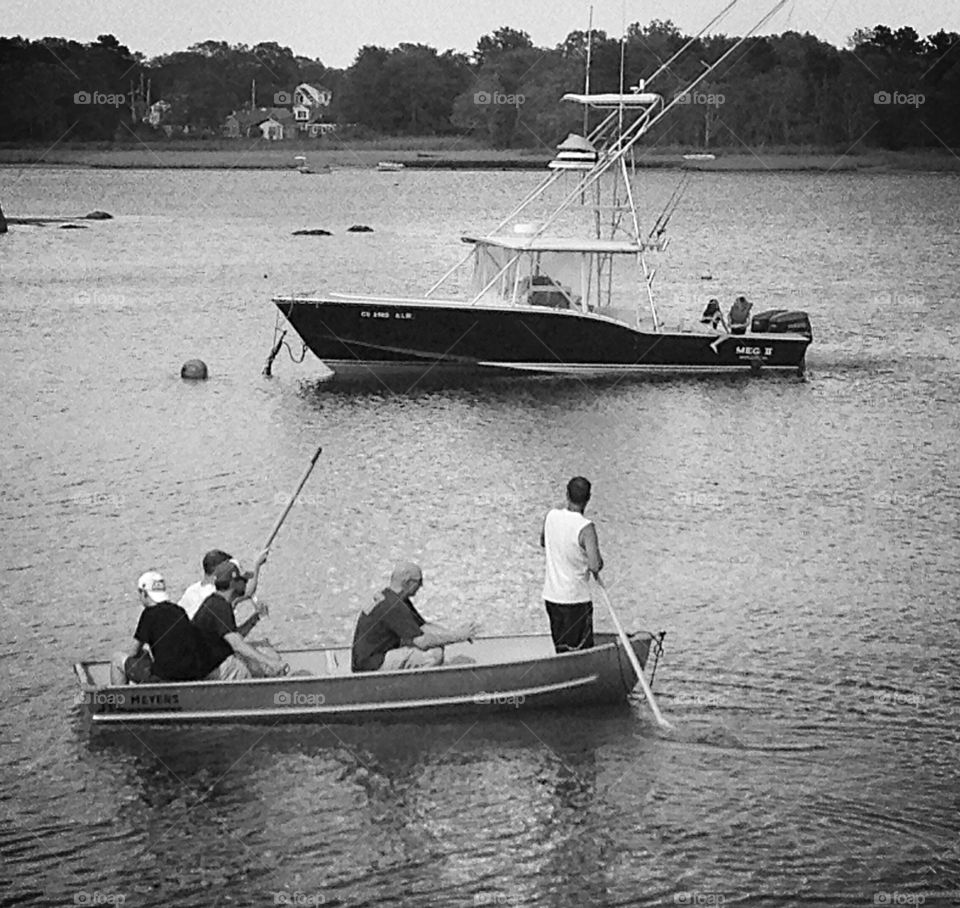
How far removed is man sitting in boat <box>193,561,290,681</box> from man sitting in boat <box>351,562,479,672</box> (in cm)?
82

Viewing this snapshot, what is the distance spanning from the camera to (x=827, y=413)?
122 ft

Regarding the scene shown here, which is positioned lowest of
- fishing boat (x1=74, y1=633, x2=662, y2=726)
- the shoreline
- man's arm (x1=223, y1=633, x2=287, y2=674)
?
fishing boat (x1=74, y1=633, x2=662, y2=726)

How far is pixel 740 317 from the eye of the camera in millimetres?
39562

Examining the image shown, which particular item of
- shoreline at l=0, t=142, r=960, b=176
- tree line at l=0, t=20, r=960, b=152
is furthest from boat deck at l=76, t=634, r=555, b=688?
shoreline at l=0, t=142, r=960, b=176

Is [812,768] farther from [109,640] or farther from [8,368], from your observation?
[8,368]

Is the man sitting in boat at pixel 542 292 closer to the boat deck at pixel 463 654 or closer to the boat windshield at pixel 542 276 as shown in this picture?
the boat windshield at pixel 542 276

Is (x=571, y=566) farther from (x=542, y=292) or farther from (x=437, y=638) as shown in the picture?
(x=542, y=292)

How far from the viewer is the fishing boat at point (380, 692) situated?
16.9 m

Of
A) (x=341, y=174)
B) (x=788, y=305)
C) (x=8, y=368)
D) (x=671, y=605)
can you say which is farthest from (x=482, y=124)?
(x=671, y=605)

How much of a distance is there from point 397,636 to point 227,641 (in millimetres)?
1567

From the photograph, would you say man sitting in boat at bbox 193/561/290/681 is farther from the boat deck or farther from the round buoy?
the round buoy

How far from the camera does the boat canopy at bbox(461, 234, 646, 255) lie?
121 feet

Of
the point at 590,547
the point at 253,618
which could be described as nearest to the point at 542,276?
the point at 253,618

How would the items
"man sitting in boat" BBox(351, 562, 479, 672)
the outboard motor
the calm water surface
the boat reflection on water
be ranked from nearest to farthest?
1. the boat reflection on water
2. the calm water surface
3. "man sitting in boat" BBox(351, 562, 479, 672)
4. the outboard motor
